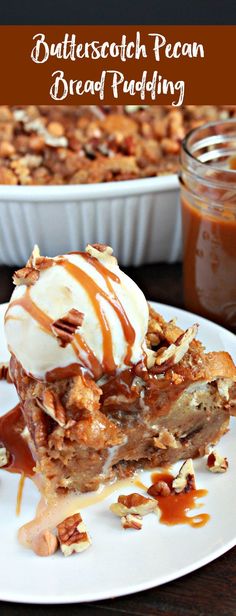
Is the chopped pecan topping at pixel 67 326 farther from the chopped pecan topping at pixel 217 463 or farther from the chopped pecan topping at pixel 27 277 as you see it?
the chopped pecan topping at pixel 217 463

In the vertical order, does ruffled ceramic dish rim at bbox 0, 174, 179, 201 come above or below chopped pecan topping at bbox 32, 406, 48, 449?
above

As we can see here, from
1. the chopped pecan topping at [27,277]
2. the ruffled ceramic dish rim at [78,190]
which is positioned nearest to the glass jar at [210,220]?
the ruffled ceramic dish rim at [78,190]

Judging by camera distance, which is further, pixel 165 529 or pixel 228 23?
pixel 228 23

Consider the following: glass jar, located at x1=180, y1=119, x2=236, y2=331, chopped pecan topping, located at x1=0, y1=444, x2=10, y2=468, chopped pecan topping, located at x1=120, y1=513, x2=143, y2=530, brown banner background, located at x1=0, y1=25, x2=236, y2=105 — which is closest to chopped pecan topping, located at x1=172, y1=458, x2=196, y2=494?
chopped pecan topping, located at x1=120, y1=513, x2=143, y2=530

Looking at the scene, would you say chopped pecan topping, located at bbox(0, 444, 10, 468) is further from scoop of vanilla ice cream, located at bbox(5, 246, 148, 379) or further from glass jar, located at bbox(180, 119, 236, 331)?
glass jar, located at bbox(180, 119, 236, 331)

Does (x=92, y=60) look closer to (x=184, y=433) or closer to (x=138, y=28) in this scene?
(x=138, y=28)

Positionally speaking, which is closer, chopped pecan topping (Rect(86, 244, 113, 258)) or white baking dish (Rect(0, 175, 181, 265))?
chopped pecan topping (Rect(86, 244, 113, 258))

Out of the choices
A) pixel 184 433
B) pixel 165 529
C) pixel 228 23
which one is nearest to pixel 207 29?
pixel 228 23
